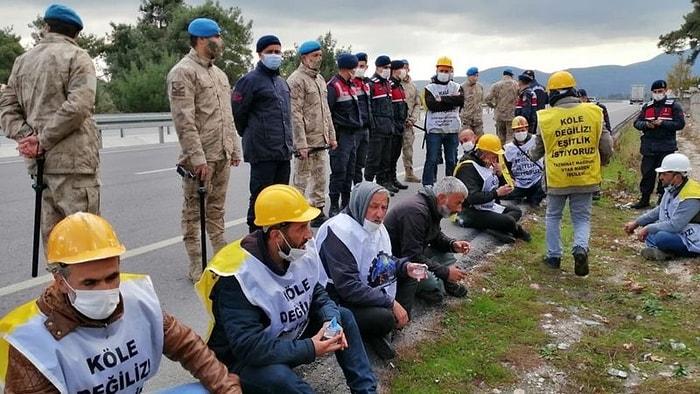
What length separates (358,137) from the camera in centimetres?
827

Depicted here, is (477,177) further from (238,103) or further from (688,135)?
(688,135)

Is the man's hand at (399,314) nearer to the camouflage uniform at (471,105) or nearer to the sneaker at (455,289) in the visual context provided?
the sneaker at (455,289)

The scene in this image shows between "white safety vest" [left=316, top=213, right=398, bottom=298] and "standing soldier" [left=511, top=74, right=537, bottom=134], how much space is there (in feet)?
26.1

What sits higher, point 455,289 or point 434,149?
point 434,149

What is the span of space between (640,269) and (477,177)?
1933 millimetres

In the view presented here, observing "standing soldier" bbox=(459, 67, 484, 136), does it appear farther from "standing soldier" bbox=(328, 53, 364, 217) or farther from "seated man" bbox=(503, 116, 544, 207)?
"standing soldier" bbox=(328, 53, 364, 217)

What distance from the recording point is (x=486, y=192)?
7402mm

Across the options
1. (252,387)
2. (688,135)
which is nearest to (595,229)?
(252,387)

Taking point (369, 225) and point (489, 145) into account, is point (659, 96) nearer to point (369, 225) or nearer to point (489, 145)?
point (489, 145)

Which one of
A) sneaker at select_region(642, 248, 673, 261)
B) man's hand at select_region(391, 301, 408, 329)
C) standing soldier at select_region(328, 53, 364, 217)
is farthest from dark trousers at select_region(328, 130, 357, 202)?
man's hand at select_region(391, 301, 408, 329)

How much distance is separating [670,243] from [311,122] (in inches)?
158

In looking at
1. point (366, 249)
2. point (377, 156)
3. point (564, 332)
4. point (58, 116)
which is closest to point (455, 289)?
point (564, 332)

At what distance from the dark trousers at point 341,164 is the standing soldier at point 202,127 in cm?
250

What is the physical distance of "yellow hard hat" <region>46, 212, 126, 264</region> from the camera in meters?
2.40
